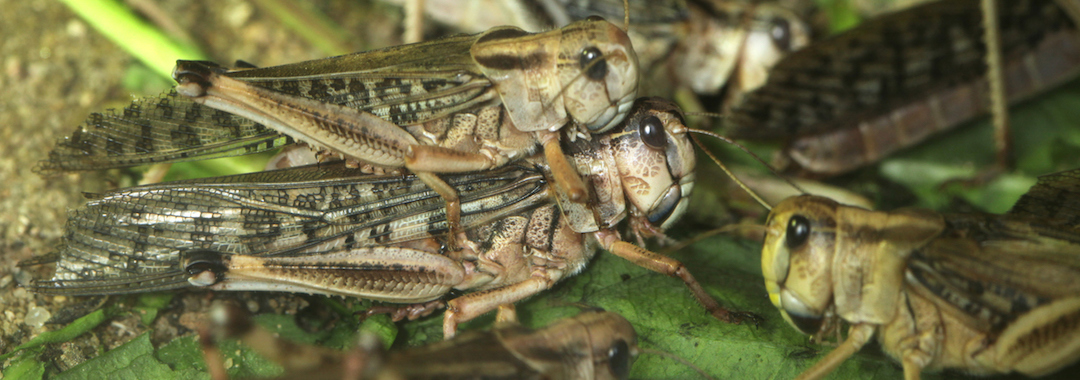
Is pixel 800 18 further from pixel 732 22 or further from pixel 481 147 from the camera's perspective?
pixel 481 147

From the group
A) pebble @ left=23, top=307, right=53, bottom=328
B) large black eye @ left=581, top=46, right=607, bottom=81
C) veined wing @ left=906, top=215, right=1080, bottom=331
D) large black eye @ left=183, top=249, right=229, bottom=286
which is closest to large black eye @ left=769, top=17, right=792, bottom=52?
large black eye @ left=581, top=46, right=607, bottom=81

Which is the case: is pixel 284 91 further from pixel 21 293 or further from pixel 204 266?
pixel 21 293

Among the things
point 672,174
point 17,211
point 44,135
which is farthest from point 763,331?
point 44,135

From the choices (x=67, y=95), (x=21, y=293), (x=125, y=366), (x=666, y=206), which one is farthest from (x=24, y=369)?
(x=666, y=206)

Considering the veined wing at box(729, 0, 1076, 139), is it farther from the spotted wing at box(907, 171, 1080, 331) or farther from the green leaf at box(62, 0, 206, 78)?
the green leaf at box(62, 0, 206, 78)

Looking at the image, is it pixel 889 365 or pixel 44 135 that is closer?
pixel 889 365

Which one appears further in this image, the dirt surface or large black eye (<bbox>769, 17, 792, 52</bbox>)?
large black eye (<bbox>769, 17, 792, 52</bbox>)
